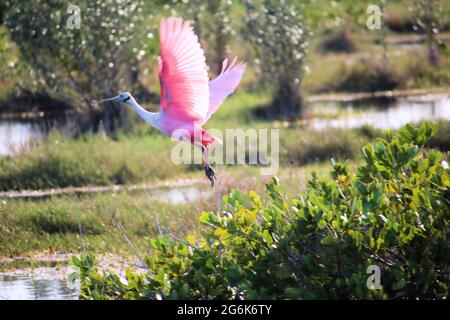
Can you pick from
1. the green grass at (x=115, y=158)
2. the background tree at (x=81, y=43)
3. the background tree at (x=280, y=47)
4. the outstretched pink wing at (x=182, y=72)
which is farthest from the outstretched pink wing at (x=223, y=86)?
the background tree at (x=280, y=47)

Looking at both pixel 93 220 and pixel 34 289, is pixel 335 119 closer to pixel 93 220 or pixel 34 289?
pixel 93 220

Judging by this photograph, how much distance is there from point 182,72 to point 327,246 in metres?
2.41

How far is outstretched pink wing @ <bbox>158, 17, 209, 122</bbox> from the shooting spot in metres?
8.38

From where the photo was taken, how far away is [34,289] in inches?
371

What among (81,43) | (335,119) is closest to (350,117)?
(335,119)

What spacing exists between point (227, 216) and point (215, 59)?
12620 millimetres

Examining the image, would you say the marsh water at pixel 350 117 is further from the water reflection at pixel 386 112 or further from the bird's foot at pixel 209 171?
the bird's foot at pixel 209 171

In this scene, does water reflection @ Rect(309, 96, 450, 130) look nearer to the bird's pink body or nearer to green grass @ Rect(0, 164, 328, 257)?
green grass @ Rect(0, 164, 328, 257)

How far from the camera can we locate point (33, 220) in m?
10.8

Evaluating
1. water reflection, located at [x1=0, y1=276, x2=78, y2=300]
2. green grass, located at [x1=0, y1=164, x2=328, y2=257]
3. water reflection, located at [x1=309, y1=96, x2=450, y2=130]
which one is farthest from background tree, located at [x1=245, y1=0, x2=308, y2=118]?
water reflection, located at [x1=0, y1=276, x2=78, y2=300]

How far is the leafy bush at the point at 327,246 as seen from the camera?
685 cm

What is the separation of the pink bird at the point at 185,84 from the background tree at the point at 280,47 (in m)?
7.92

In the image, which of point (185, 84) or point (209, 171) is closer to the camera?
point (185, 84)
